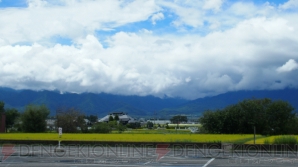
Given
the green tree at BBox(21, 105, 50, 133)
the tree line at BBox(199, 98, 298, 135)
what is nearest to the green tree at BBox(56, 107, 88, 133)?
the green tree at BBox(21, 105, 50, 133)

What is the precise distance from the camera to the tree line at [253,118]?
65750 millimetres

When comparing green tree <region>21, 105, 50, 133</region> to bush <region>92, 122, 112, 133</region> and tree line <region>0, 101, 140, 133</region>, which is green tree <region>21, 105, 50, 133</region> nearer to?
tree line <region>0, 101, 140, 133</region>

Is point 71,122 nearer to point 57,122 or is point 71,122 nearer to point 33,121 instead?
point 57,122

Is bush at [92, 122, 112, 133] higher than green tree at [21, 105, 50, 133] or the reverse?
the reverse

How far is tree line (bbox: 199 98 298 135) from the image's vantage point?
65.8m

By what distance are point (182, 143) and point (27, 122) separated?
5120 cm

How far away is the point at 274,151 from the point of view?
27953 mm

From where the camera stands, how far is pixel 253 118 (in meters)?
66.6

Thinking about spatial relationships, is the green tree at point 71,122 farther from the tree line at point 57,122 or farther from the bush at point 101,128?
the bush at point 101,128

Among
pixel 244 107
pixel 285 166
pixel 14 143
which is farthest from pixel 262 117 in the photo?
pixel 285 166

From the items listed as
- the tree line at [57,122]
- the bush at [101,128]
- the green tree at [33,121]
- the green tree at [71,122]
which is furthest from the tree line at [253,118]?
the green tree at [33,121]

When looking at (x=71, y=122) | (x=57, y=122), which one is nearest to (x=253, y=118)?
(x=71, y=122)

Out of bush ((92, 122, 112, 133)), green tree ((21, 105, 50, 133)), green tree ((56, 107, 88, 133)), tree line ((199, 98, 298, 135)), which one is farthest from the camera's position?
green tree ((56, 107, 88, 133))

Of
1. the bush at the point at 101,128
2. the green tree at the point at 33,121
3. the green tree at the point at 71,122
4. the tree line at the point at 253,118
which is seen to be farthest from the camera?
the green tree at the point at 71,122
